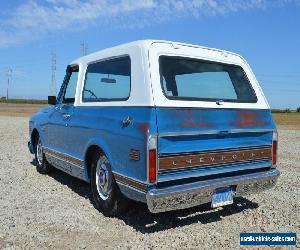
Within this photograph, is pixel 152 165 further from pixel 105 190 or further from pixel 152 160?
pixel 105 190

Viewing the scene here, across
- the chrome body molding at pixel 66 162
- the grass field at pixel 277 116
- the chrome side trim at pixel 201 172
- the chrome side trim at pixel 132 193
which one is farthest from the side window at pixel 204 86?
the grass field at pixel 277 116

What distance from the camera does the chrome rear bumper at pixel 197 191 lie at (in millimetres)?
4449

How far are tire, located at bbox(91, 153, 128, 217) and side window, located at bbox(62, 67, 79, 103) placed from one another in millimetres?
1358

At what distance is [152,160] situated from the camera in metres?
4.41

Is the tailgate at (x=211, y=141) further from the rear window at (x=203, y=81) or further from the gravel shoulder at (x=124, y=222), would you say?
the gravel shoulder at (x=124, y=222)

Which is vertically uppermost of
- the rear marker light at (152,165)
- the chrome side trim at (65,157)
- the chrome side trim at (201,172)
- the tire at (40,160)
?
the rear marker light at (152,165)

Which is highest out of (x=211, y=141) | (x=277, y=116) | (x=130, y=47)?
(x=130, y=47)

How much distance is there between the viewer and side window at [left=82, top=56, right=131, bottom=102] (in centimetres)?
522

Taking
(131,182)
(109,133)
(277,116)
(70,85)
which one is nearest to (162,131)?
(131,182)

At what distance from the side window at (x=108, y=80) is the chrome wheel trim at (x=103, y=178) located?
2.76 ft

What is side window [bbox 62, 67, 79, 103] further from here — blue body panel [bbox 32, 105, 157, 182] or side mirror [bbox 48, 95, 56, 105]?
side mirror [bbox 48, 95, 56, 105]

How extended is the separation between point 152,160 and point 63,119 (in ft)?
9.19

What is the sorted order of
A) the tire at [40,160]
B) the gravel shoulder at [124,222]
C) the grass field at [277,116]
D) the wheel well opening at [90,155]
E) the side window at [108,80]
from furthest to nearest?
the grass field at [277,116], the tire at [40,160], the wheel well opening at [90,155], the side window at [108,80], the gravel shoulder at [124,222]

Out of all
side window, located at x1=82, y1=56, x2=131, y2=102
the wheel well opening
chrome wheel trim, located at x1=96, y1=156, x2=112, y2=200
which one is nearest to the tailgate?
side window, located at x1=82, y1=56, x2=131, y2=102
